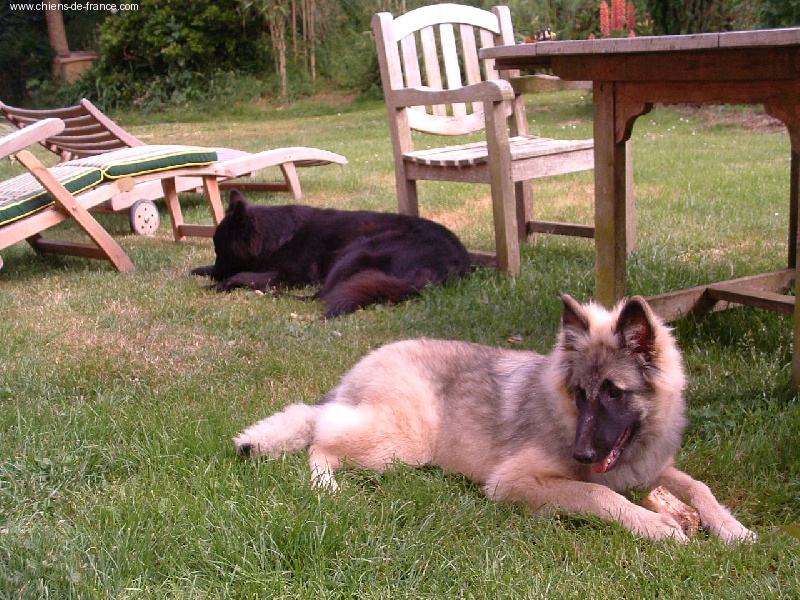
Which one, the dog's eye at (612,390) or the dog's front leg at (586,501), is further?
the dog's eye at (612,390)

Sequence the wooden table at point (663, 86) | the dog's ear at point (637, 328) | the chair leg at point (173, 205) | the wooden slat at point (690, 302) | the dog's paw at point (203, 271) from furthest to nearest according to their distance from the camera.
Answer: the chair leg at point (173, 205), the dog's paw at point (203, 271), the wooden slat at point (690, 302), the wooden table at point (663, 86), the dog's ear at point (637, 328)

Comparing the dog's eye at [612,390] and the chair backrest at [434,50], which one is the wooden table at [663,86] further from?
the chair backrest at [434,50]

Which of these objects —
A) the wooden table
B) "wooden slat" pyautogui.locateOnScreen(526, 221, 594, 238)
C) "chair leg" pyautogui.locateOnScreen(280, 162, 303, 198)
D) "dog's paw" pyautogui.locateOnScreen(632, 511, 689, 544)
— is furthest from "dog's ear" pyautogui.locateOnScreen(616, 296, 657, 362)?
"chair leg" pyautogui.locateOnScreen(280, 162, 303, 198)

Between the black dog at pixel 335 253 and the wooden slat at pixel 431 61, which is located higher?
the wooden slat at pixel 431 61

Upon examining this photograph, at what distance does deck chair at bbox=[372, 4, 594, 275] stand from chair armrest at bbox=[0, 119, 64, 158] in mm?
2477

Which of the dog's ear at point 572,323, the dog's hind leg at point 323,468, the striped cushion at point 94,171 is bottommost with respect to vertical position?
the dog's hind leg at point 323,468

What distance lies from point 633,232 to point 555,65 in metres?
2.50

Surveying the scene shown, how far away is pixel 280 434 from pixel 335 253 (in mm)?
3119

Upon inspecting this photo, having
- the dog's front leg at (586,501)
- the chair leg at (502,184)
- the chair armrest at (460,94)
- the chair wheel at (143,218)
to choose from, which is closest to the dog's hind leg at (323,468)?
the dog's front leg at (586,501)

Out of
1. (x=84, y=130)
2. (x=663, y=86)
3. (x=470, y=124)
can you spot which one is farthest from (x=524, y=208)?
(x=84, y=130)

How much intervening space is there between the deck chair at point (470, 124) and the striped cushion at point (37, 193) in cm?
235

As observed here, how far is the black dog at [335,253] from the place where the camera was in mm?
5348

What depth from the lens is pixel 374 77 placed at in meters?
19.5

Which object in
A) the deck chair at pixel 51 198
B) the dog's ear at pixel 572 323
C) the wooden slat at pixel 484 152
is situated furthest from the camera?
the deck chair at pixel 51 198
